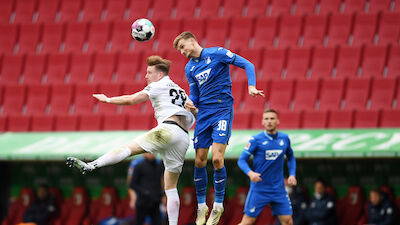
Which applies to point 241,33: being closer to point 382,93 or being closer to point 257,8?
point 257,8

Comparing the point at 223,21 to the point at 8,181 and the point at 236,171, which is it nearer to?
the point at 236,171

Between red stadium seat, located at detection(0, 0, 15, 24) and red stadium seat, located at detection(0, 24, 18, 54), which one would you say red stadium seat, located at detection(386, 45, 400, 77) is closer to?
red stadium seat, located at detection(0, 24, 18, 54)

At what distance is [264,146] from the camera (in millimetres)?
8070

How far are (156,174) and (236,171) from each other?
2.33 m

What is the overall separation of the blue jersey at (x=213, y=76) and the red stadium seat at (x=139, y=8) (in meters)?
8.91

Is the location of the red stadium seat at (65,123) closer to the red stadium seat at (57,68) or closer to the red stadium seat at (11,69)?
the red stadium seat at (57,68)

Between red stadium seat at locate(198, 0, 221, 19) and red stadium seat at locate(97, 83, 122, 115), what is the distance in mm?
3129

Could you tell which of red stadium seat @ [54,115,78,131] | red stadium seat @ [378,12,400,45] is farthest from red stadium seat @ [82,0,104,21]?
red stadium seat @ [378,12,400,45]

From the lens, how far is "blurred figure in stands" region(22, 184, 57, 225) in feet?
37.6

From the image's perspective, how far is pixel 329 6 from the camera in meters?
13.8

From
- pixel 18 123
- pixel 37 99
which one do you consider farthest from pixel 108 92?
pixel 18 123

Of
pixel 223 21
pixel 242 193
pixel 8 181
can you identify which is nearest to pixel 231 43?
pixel 223 21

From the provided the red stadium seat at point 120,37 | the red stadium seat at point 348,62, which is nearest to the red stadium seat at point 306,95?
the red stadium seat at point 348,62

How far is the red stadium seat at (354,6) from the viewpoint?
13.6 metres
